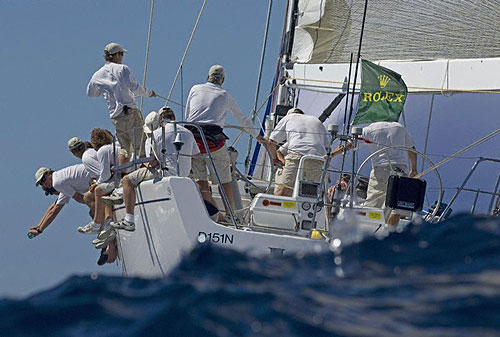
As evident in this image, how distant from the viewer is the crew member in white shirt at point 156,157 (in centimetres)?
877

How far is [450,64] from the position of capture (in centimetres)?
1171

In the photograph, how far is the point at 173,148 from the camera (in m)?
8.84

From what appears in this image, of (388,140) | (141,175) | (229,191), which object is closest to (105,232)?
(141,175)

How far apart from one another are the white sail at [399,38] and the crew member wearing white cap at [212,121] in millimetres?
3034

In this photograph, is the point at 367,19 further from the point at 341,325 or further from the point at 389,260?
the point at 341,325

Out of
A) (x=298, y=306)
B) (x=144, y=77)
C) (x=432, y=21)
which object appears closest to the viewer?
(x=298, y=306)

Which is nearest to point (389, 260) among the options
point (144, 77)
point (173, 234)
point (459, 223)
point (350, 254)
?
point (350, 254)

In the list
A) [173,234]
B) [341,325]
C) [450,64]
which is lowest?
[173,234]

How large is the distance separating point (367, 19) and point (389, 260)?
7698 millimetres

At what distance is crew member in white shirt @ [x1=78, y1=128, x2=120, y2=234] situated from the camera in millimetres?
9680

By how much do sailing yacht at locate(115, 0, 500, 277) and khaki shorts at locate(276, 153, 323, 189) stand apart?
151 mm

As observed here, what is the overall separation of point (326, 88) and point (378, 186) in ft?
10.1

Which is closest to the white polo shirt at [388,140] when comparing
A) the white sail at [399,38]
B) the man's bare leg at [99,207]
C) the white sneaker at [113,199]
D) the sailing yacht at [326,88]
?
the sailing yacht at [326,88]

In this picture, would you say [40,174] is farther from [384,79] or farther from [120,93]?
[384,79]
